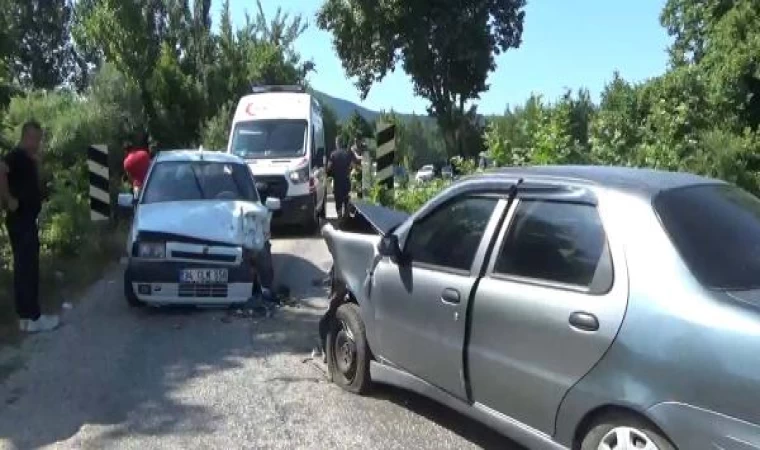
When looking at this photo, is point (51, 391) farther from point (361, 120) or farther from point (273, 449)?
point (361, 120)

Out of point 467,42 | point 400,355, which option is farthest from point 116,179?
point 467,42

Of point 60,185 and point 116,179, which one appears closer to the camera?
point 60,185

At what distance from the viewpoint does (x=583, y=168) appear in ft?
16.9

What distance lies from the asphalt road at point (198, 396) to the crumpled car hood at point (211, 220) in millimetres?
883

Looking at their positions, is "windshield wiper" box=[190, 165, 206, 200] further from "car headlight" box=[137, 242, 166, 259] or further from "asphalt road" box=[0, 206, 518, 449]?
"asphalt road" box=[0, 206, 518, 449]

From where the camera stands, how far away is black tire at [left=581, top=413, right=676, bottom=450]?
12.4 feet

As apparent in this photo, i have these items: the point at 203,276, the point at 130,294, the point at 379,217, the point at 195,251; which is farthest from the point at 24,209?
the point at 379,217

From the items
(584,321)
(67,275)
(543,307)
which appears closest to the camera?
(584,321)

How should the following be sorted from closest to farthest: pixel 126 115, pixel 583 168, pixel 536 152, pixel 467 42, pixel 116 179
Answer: pixel 583 168 → pixel 536 152 → pixel 116 179 → pixel 126 115 → pixel 467 42

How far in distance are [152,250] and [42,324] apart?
135 cm

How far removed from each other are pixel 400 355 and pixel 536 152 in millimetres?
6902

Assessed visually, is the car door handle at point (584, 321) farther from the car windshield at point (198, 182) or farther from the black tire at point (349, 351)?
the car windshield at point (198, 182)

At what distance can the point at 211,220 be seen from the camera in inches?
379

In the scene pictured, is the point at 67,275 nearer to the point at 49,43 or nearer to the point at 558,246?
the point at 558,246
